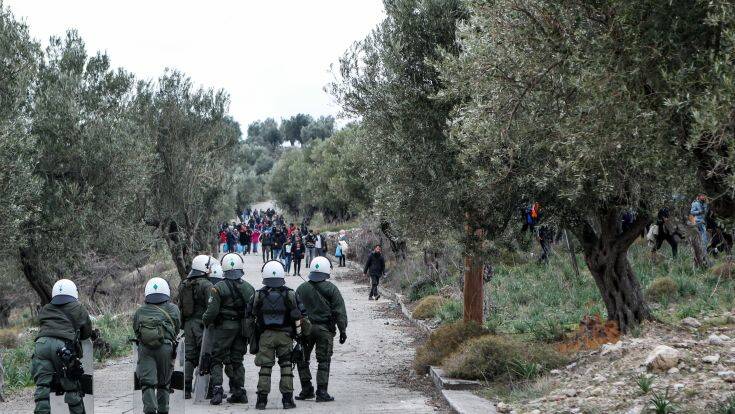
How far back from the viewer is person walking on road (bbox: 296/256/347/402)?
11.3m

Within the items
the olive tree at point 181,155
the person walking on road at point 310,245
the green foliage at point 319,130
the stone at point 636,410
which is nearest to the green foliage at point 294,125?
the green foliage at point 319,130

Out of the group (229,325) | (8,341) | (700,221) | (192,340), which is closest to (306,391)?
(229,325)

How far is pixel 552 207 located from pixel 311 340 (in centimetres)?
384

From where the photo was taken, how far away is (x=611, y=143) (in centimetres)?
740

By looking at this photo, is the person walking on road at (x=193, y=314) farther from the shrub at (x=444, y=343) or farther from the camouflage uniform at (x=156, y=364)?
the shrub at (x=444, y=343)

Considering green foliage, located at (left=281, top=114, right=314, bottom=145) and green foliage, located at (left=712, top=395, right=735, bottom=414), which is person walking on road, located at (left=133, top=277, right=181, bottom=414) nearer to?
green foliage, located at (left=712, top=395, right=735, bottom=414)

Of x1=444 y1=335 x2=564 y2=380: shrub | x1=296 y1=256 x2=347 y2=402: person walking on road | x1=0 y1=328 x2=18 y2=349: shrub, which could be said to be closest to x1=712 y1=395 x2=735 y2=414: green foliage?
x1=444 y1=335 x2=564 y2=380: shrub

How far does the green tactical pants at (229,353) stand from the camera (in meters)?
11.2

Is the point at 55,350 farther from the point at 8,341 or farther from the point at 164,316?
the point at 8,341

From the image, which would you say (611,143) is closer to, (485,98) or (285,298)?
(485,98)

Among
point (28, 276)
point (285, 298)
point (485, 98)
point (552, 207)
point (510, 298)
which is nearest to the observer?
point (485, 98)

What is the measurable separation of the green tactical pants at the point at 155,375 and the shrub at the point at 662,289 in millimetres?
9871

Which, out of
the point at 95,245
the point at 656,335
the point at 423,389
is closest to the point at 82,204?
the point at 95,245

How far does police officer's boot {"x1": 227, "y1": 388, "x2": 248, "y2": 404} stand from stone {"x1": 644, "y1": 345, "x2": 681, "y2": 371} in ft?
17.1
